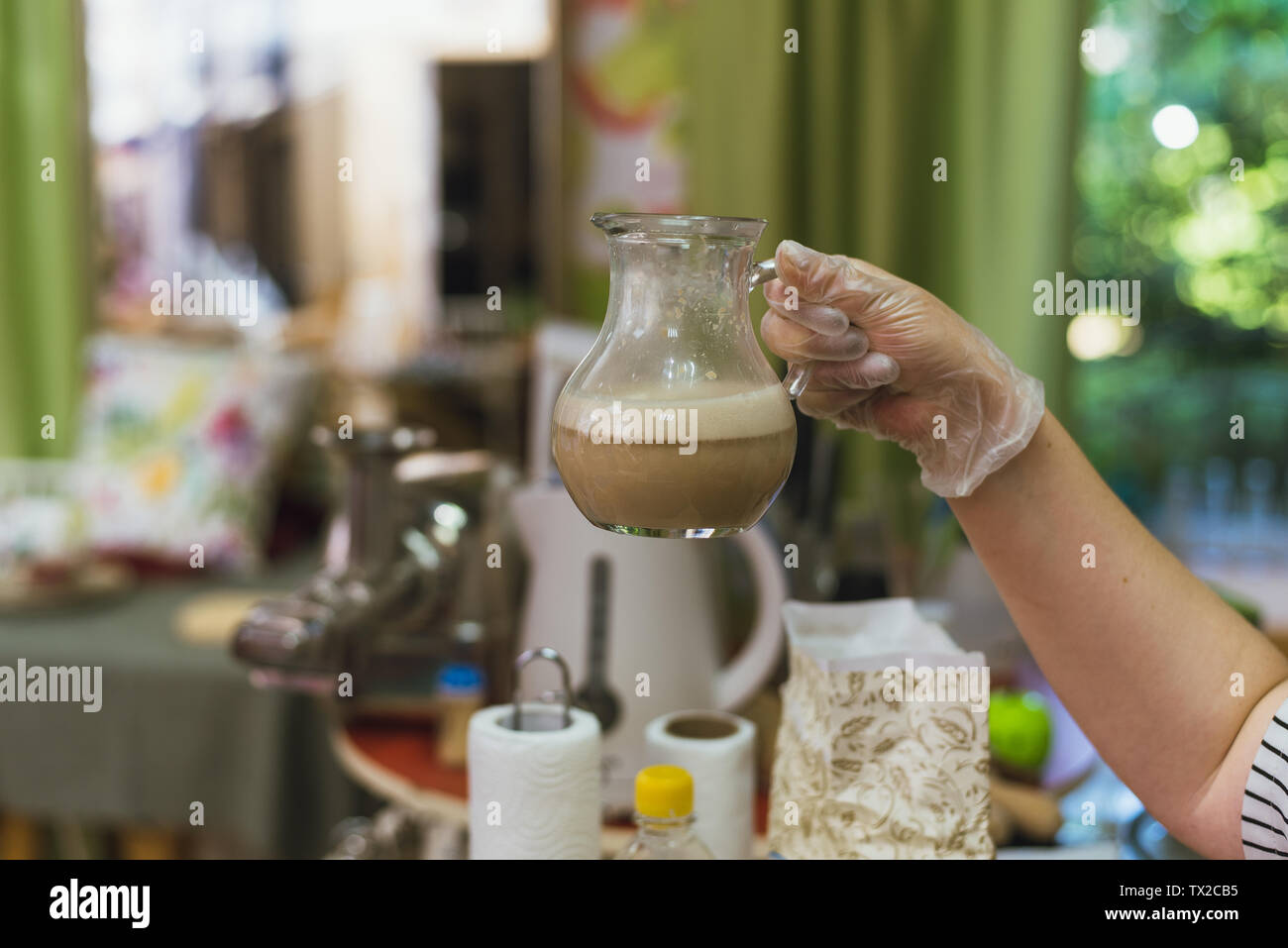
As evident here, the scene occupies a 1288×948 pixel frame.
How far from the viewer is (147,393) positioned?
2.39 m

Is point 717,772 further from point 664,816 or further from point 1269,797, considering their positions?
point 1269,797

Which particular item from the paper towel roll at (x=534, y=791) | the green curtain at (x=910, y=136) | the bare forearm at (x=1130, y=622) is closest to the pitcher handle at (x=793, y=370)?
the bare forearm at (x=1130, y=622)

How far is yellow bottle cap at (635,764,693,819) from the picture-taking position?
700 millimetres

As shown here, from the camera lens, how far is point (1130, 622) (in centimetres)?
79

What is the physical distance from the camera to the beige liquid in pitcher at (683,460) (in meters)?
0.64

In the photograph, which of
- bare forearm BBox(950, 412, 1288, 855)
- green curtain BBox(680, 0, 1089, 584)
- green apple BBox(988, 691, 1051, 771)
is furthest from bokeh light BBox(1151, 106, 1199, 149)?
bare forearm BBox(950, 412, 1288, 855)

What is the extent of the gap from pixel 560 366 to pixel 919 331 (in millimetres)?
584

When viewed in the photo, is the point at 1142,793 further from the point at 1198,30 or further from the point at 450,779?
the point at 1198,30

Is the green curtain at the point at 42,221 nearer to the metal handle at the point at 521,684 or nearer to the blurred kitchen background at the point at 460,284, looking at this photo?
the blurred kitchen background at the point at 460,284

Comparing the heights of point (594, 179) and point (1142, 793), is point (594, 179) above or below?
above

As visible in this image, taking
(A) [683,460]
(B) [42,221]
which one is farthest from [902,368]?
(B) [42,221]

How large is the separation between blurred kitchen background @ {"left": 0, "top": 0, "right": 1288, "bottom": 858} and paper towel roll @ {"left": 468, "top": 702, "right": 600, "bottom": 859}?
380 millimetres

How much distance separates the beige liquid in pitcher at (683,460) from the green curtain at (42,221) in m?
2.49
